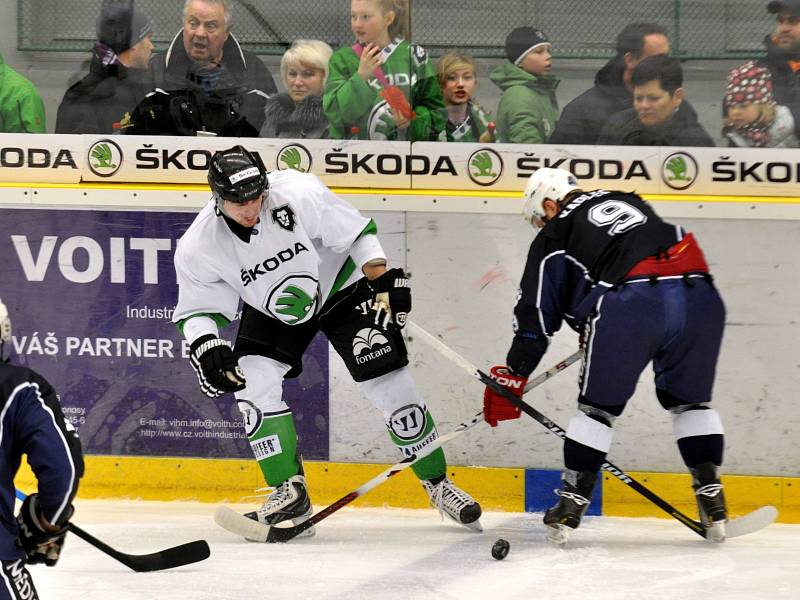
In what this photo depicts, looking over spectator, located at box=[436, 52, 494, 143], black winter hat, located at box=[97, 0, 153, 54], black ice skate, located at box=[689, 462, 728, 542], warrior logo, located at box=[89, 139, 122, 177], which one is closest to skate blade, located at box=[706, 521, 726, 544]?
black ice skate, located at box=[689, 462, 728, 542]

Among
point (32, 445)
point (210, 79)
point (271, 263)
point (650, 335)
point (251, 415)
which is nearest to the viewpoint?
point (32, 445)

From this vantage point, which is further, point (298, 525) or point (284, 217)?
point (298, 525)

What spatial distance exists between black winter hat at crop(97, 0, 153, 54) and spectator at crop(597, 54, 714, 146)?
5.18 feet

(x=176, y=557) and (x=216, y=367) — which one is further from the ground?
(x=216, y=367)

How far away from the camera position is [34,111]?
171 inches

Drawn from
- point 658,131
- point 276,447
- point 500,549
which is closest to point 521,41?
point 658,131

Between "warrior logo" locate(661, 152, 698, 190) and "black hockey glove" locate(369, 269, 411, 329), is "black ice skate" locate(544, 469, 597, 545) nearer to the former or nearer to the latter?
"black hockey glove" locate(369, 269, 411, 329)

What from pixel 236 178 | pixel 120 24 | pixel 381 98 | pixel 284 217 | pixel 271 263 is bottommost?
pixel 271 263

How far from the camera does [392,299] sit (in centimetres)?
370

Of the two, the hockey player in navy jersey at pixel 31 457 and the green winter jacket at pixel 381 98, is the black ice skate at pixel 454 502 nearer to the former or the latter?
the green winter jacket at pixel 381 98

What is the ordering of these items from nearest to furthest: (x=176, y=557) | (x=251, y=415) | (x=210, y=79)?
(x=176, y=557) < (x=251, y=415) < (x=210, y=79)

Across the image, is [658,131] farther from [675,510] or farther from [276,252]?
[276,252]

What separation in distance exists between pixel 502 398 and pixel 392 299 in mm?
444

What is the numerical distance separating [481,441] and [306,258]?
35.8 inches
